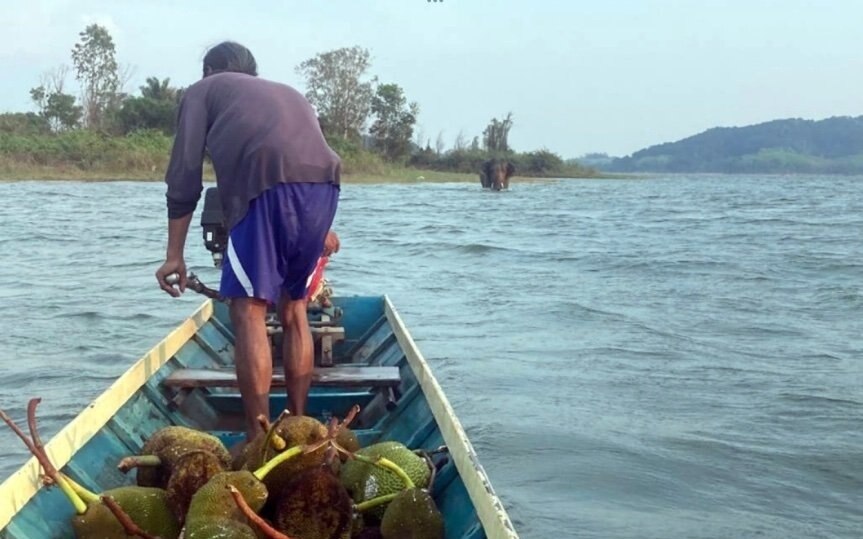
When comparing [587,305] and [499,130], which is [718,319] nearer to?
[587,305]

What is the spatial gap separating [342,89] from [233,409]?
60.2 m

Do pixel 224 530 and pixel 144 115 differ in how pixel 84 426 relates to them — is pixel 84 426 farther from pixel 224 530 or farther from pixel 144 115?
pixel 144 115

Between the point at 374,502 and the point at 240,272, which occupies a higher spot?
the point at 240,272

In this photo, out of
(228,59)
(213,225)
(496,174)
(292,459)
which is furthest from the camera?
(496,174)

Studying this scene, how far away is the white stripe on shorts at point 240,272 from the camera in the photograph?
13.3 feet

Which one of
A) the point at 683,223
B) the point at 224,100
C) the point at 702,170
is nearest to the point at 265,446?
the point at 224,100

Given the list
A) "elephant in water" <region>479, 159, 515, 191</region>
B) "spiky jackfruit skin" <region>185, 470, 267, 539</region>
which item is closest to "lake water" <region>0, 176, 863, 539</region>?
"spiky jackfruit skin" <region>185, 470, 267, 539</region>

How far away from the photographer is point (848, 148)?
161m

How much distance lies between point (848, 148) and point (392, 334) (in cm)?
16964

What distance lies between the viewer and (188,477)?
3.14 m

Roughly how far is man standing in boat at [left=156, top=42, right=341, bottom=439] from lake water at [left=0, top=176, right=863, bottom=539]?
2393 mm

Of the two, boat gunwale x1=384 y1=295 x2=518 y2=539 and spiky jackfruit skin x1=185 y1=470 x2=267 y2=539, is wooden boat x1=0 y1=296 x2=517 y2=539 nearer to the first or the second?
boat gunwale x1=384 y1=295 x2=518 y2=539

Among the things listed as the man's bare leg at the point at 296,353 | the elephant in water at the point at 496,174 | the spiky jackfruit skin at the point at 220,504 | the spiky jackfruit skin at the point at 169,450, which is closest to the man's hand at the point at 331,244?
the man's bare leg at the point at 296,353

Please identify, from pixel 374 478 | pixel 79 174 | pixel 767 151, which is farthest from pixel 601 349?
pixel 767 151
